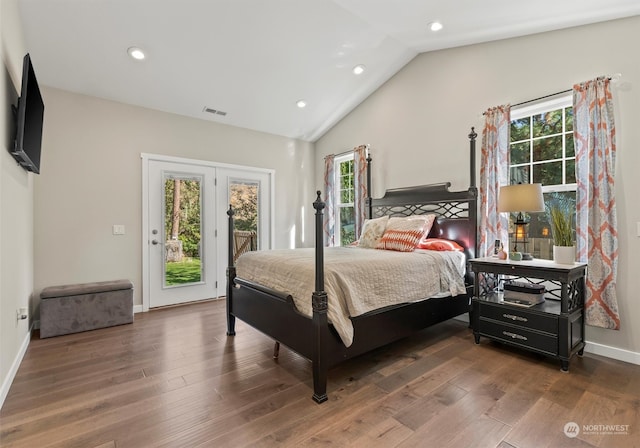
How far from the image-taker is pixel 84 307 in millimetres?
3473

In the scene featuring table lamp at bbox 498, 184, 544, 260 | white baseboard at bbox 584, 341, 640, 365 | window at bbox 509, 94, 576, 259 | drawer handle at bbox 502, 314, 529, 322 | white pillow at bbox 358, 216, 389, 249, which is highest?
window at bbox 509, 94, 576, 259

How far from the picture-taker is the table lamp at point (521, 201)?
274cm

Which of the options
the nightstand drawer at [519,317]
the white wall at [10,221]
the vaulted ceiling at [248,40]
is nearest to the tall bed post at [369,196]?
the vaulted ceiling at [248,40]

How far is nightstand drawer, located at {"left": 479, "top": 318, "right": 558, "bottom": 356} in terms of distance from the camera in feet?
8.29

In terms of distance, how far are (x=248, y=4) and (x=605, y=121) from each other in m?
3.35

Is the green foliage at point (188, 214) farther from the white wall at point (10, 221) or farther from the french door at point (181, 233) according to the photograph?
the white wall at point (10, 221)

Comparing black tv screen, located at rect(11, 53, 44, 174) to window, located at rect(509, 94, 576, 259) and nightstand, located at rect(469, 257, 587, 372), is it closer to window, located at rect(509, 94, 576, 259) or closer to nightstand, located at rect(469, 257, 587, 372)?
nightstand, located at rect(469, 257, 587, 372)

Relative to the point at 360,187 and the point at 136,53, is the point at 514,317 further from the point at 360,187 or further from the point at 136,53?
the point at 136,53

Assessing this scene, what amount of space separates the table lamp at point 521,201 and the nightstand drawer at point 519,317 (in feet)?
1.63

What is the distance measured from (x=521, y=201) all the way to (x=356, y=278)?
1683mm

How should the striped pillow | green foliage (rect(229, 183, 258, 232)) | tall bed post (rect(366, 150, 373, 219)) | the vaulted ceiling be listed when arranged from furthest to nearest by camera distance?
1. green foliage (rect(229, 183, 258, 232))
2. tall bed post (rect(366, 150, 373, 219))
3. the striped pillow
4. the vaulted ceiling

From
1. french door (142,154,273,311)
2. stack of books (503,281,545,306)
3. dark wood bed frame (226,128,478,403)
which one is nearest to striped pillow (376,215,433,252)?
dark wood bed frame (226,128,478,403)

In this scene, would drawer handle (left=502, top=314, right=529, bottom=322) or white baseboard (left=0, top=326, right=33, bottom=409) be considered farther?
drawer handle (left=502, top=314, right=529, bottom=322)

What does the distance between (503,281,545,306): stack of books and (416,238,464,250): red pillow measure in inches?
27.5
